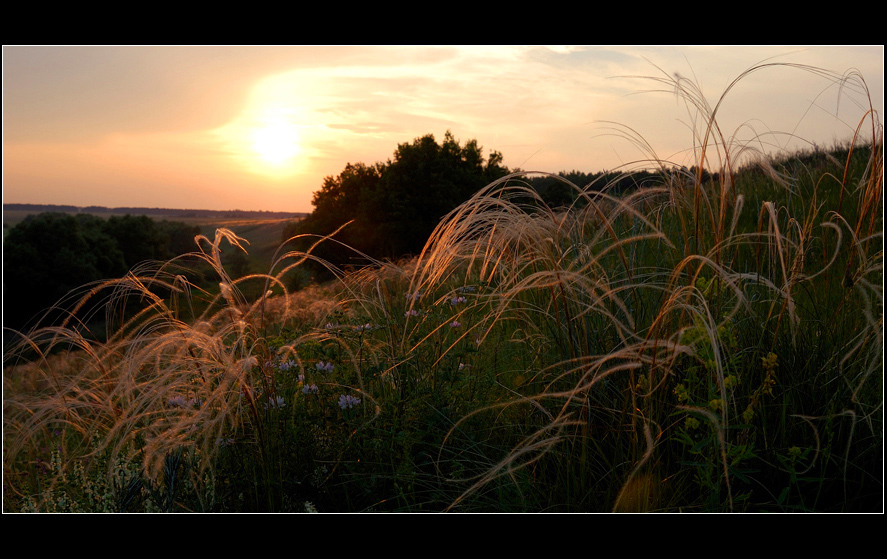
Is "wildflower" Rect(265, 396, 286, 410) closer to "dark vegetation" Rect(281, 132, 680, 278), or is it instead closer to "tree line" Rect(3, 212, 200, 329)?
"tree line" Rect(3, 212, 200, 329)

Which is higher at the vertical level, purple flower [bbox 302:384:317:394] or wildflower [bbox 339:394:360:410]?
purple flower [bbox 302:384:317:394]

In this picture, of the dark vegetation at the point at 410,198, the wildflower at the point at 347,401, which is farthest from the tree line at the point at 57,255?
the wildflower at the point at 347,401

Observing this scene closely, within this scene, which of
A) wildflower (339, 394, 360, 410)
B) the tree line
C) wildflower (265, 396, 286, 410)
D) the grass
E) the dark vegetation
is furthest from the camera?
the dark vegetation

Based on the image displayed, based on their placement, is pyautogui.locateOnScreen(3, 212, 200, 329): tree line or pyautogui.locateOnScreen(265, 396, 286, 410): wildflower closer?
pyautogui.locateOnScreen(265, 396, 286, 410): wildflower

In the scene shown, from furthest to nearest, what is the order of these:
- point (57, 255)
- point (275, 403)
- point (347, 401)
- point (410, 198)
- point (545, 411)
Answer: point (410, 198)
point (57, 255)
point (347, 401)
point (275, 403)
point (545, 411)

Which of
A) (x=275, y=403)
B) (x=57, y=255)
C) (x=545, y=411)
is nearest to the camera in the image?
(x=545, y=411)

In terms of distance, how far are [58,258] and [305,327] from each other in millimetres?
28123

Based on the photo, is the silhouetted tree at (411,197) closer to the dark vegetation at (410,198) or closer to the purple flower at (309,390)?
the dark vegetation at (410,198)

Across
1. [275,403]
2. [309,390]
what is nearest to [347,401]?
[309,390]

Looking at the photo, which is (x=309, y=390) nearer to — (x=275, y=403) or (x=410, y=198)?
(x=275, y=403)

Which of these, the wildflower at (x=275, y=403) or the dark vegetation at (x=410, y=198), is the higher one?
the dark vegetation at (x=410, y=198)

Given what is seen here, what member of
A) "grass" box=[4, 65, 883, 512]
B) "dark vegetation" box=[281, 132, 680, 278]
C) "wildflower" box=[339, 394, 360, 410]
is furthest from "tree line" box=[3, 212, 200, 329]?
"wildflower" box=[339, 394, 360, 410]

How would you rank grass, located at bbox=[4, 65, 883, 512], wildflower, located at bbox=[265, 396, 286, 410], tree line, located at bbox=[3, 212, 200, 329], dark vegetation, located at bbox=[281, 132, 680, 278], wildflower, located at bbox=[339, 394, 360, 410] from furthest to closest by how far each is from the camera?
dark vegetation, located at bbox=[281, 132, 680, 278], tree line, located at bbox=[3, 212, 200, 329], wildflower, located at bbox=[339, 394, 360, 410], wildflower, located at bbox=[265, 396, 286, 410], grass, located at bbox=[4, 65, 883, 512]
